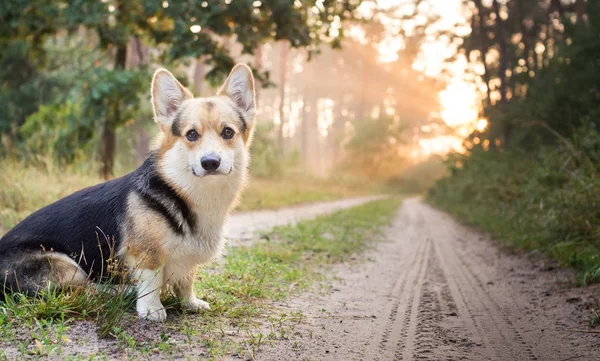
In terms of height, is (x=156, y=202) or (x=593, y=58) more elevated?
(x=593, y=58)

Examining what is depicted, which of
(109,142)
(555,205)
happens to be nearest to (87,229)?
(555,205)

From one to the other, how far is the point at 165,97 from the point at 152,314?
1714 mm

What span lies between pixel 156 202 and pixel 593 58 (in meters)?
11.0

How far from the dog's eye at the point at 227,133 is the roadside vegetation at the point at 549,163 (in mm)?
4249

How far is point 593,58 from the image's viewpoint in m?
11.4

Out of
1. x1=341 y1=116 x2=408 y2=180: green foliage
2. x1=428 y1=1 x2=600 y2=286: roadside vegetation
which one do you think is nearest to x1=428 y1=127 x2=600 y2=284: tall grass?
x1=428 y1=1 x2=600 y2=286: roadside vegetation

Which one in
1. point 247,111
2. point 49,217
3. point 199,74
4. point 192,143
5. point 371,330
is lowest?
point 371,330

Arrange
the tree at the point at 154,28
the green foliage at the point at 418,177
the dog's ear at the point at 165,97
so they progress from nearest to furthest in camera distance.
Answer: the dog's ear at the point at 165,97 → the tree at the point at 154,28 → the green foliage at the point at 418,177

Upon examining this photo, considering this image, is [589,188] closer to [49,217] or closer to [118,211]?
[118,211]

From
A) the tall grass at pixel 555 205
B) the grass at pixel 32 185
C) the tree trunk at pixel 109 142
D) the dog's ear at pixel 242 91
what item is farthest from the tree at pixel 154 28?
the dog's ear at pixel 242 91

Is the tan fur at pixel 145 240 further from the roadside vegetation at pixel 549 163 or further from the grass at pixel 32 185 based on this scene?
the roadside vegetation at pixel 549 163

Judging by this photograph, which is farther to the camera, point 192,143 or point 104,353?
point 192,143

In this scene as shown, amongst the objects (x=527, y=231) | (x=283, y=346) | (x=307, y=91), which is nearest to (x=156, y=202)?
(x=283, y=346)

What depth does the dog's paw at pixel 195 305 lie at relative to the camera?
4254mm
